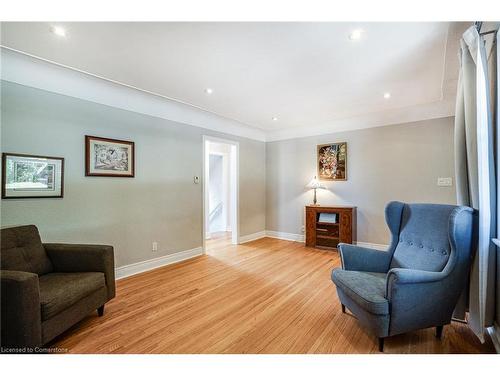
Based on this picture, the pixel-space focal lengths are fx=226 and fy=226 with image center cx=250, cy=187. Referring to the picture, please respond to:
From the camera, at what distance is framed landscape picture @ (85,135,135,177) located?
2.76m

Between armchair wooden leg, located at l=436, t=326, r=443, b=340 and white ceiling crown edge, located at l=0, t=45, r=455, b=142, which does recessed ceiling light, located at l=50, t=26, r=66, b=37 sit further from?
armchair wooden leg, located at l=436, t=326, r=443, b=340

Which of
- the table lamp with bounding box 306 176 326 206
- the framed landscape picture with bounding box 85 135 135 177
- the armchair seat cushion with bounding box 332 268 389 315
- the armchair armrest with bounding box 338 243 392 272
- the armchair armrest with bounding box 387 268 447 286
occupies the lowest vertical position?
the armchair seat cushion with bounding box 332 268 389 315

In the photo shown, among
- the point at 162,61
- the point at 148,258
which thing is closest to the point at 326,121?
the point at 162,61

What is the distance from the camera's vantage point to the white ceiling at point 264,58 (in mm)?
1840

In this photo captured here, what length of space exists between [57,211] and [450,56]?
4.41m

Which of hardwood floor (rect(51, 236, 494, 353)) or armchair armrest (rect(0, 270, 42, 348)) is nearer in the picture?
armchair armrest (rect(0, 270, 42, 348))

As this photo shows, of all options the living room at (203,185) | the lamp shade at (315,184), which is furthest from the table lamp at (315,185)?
the living room at (203,185)

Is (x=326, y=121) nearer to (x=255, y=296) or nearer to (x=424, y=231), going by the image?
(x=424, y=231)

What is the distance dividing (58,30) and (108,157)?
1428 millimetres

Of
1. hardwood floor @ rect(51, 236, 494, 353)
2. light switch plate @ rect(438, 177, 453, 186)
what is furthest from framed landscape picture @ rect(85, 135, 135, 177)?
light switch plate @ rect(438, 177, 453, 186)

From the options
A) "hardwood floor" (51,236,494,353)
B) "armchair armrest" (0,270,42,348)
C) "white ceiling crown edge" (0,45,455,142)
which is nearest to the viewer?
"armchair armrest" (0,270,42,348)

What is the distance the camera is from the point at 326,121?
15.0 feet

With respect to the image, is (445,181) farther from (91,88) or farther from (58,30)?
(91,88)

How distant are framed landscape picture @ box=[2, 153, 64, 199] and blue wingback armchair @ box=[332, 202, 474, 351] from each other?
3.08 m
